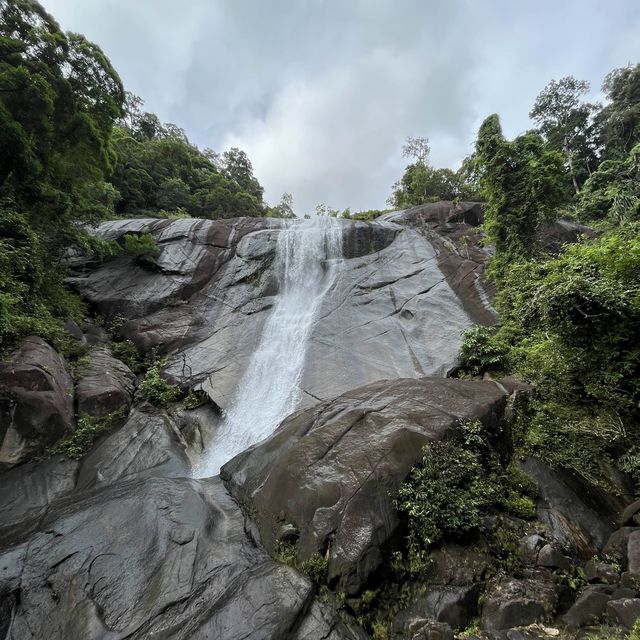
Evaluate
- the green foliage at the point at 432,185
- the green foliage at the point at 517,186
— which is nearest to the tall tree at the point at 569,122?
the green foliage at the point at 432,185

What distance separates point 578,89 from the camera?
98.9 ft

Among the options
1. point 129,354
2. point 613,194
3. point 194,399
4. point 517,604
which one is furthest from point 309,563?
point 613,194

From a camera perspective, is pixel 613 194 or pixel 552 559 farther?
pixel 613 194

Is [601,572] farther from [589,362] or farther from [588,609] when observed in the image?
[589,362]

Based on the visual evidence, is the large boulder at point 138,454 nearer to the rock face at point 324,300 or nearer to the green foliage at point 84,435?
the green foliage at point 84,435

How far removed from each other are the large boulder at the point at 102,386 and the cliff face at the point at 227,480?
56mm

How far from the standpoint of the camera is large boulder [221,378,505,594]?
4.73 meters

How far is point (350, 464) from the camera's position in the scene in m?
5.55

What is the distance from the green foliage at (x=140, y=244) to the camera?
15359 mm

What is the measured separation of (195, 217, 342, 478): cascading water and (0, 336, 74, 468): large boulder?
364 cm

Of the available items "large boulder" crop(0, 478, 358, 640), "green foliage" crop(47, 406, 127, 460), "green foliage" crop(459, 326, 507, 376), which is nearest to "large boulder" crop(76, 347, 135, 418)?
"green foliage" crop(47, 406, 127, 460)

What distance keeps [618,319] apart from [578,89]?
3742cm

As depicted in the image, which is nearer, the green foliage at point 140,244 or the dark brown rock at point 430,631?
the dark brown rock at point 430,631

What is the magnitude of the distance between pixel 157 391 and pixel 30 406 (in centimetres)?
324
